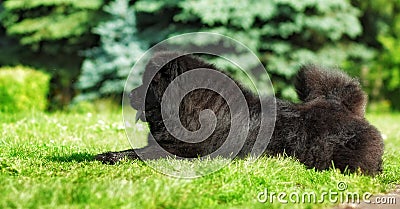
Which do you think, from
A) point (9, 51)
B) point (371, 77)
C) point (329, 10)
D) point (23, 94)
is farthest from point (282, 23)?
point (9, 51)

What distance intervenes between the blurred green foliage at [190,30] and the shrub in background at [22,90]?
6.94 feet

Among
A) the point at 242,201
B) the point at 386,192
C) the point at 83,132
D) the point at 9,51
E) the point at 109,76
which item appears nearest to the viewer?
the point at 242,201

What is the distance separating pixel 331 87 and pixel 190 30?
29.8 ft

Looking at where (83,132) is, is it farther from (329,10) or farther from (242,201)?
(329,10)

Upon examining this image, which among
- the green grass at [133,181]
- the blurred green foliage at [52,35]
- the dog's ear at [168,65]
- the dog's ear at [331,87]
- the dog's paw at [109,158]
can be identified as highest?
the blurred green foliage at [52,35]

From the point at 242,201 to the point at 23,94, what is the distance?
904 cm

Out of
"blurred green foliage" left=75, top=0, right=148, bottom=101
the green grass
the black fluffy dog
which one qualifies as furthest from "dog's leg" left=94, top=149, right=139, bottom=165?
"blurred green foliage" left=75, top=0, right=148, bottom=101

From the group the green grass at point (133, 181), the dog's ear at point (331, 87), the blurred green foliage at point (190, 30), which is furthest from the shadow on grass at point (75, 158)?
the blurred green foliage at point (190, 30)

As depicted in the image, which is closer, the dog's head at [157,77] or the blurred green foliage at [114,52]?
the dog's head at [157,77]

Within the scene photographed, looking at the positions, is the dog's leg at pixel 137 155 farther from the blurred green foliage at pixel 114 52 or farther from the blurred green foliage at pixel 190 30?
the blurred green foliage at pixel 114 52

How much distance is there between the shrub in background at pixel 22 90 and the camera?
1162cm

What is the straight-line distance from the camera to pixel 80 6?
1473 cm

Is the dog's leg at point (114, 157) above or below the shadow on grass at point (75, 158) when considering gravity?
above

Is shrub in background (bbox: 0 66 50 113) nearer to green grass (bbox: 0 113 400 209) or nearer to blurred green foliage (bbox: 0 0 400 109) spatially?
blurred green foliage (bbox: 0 0 400 109)
